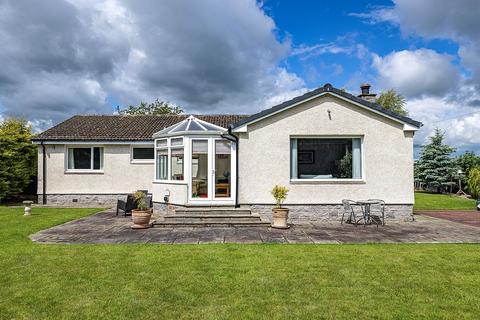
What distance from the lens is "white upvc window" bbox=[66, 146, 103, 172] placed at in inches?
814

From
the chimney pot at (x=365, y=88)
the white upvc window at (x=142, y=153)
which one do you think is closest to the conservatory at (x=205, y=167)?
the white upvc window at (x=142, y=153)

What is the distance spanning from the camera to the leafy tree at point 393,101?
162 feet

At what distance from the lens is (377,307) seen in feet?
16.3

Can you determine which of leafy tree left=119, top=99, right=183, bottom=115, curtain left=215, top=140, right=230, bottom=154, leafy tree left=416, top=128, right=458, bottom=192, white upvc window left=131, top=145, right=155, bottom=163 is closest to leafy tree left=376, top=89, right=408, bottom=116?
leafy tree left=416, top=128, right=458, bottom=192

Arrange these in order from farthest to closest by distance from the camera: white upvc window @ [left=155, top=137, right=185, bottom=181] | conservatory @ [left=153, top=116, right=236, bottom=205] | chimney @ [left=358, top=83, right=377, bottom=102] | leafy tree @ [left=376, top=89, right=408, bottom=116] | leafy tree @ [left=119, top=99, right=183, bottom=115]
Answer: leafy tree @ [left=119, top=99, right=183, bottom=115], leafy tree @ [left=376, top=89, right=408, bottom=116], chimney @ [left=358, top=83, right=377, bottom=102], white upvc window @ [left=155, top=137, right=185, bottom=181], conservatory @ [left=153, top=116, right=236, bottom=205]

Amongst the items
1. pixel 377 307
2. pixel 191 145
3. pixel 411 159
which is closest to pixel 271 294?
pixel 377 307

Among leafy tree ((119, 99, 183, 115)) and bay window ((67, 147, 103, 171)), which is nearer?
bay window ((67, 147, 103, 171))

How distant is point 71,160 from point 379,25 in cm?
1979

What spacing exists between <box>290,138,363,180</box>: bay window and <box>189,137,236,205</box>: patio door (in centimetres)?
280

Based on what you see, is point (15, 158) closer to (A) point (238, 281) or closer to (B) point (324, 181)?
(B) point (324, 181)

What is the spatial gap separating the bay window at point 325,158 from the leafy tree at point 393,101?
39775 millimetres

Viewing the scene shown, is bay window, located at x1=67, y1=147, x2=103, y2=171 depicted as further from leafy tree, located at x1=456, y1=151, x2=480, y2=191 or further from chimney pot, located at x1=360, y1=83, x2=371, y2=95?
leafy tree, located at x1=456, y1=151, x2=480, y2=191

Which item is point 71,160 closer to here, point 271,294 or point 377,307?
point 271,294

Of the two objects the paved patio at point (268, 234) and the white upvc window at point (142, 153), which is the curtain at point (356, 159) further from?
the white upvc window at point (142, 153)
